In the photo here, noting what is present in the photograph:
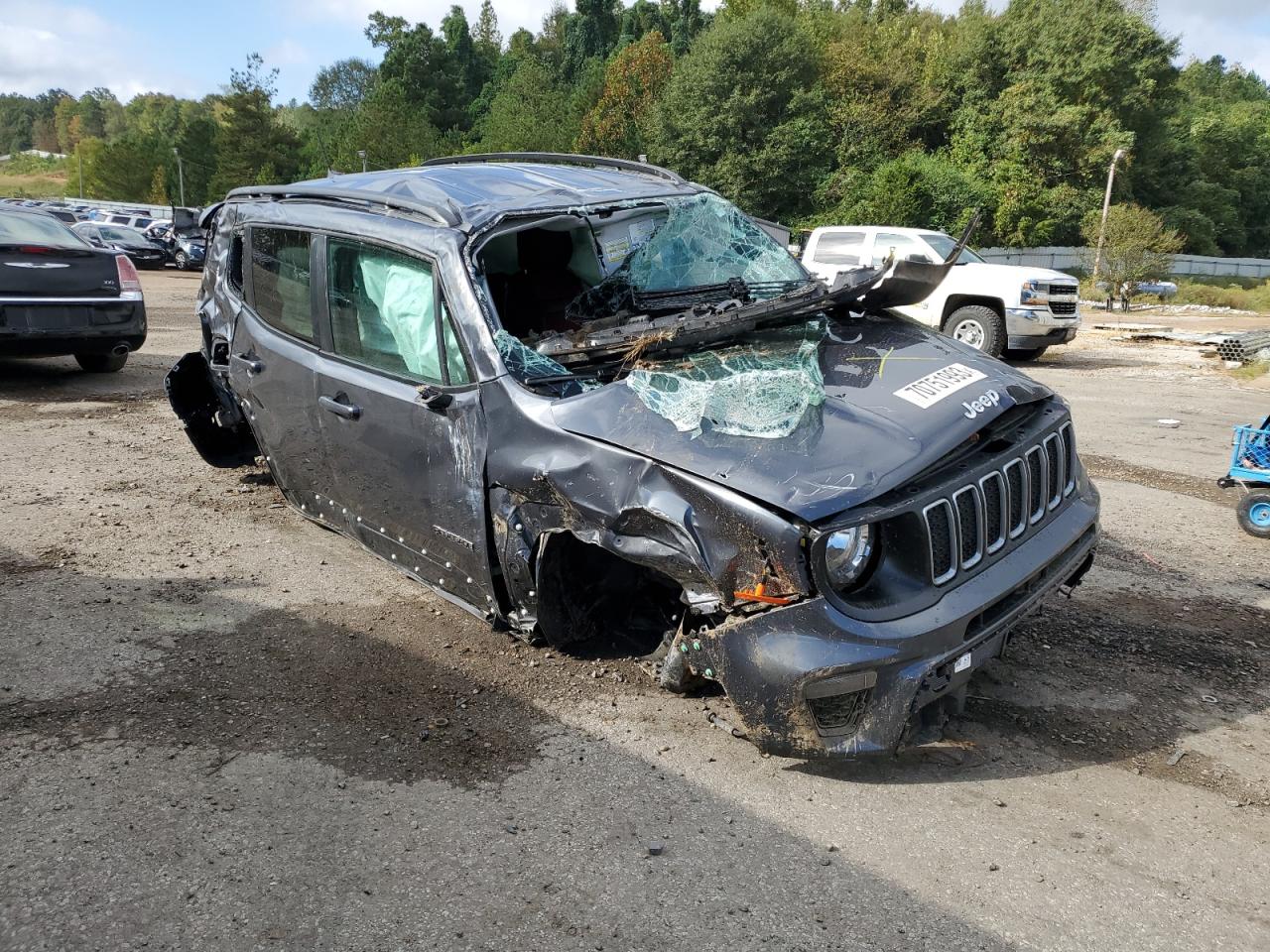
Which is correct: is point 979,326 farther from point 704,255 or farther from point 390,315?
point 390,315

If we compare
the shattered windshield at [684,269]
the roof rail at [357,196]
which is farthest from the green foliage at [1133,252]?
the roof rail at [357,196]

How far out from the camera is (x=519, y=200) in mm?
4109

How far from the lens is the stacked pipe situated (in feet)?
46.1

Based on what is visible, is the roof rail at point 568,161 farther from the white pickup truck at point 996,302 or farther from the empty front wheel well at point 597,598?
the white pickup truck at point 996,302

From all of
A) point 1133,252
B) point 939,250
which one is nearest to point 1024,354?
point 939,250

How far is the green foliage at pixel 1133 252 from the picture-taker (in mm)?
26141

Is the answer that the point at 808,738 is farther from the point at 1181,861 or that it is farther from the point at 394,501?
the point at 394,501

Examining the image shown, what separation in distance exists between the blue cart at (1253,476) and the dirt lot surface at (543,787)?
0.94m

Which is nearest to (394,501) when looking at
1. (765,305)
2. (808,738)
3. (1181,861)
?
(765,305)

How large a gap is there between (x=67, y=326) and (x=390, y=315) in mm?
6240

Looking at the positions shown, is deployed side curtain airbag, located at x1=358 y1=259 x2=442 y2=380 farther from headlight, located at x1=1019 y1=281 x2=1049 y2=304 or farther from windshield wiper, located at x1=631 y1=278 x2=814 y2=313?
headlight, located at x1=1019 y1=281 x2=1049 y2=304

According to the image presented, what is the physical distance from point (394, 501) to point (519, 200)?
1.38 meters

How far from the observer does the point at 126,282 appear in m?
9.18

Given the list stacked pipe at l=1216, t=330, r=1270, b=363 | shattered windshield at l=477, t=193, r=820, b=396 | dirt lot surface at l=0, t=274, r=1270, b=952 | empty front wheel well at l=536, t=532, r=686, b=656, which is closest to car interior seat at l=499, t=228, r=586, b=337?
shattered windshield at l=477, t=193, r=820, b=396
